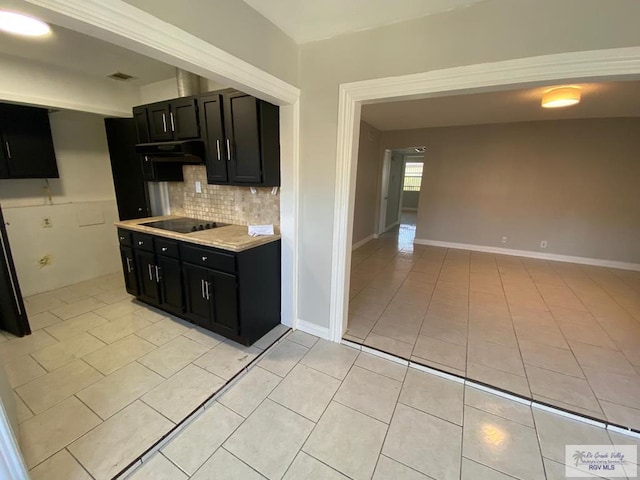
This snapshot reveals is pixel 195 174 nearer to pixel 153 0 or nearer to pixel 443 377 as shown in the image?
pixel 153 0

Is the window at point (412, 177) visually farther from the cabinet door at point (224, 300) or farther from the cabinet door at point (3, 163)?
the cabinet door at point (3, 163)

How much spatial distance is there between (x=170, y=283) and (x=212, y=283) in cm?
64

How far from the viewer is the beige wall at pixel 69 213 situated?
3035mm

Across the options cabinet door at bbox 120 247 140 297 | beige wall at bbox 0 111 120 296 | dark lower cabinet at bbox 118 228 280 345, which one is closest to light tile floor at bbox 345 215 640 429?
dark lower cabinet at bbox 118 228 280 345

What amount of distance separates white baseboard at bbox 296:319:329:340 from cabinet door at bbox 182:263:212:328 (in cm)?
86

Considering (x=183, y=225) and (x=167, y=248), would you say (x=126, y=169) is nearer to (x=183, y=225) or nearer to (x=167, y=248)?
(x=183, y=225)

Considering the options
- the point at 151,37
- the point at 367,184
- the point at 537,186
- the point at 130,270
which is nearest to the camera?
the point at 151,37

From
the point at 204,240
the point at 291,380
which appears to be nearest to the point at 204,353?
the point at 291,380

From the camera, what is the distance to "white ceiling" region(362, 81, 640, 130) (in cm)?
313

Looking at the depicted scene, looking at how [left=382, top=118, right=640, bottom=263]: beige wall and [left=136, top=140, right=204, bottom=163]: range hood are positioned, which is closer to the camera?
[left=136, top=140, right=204, bottom=163]: range hood

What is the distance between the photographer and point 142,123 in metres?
2.95

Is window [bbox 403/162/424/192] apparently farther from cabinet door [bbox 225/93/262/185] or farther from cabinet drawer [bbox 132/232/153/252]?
cabinet drawer [bbox 132/232/153/252]

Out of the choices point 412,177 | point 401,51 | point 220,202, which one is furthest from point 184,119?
point 412,177

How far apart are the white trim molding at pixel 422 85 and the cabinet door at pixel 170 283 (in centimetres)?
149
